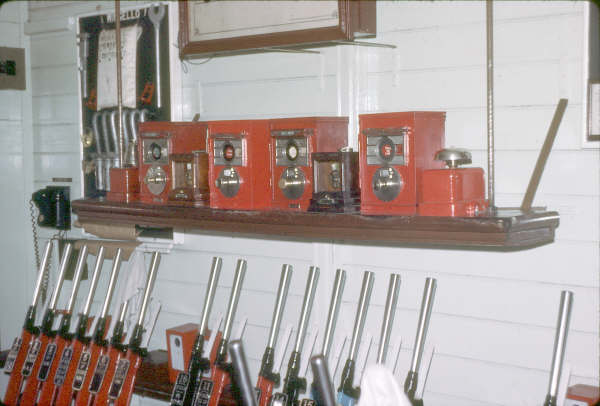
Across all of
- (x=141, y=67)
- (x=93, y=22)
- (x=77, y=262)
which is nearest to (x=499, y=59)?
(x=141, y=67)

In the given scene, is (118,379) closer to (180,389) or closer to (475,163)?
(180,389)

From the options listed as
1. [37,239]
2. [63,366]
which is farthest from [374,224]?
[37,239]

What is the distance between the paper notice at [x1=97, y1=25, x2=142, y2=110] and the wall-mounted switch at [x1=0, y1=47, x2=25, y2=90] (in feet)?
1.98

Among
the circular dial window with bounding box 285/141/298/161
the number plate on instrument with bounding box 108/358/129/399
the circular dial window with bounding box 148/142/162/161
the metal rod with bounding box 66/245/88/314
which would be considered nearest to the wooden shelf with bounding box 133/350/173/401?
the number plate on instrument with bounding box 108/358/129/399

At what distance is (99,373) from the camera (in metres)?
3.26

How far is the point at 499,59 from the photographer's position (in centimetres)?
259

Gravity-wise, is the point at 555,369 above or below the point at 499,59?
below

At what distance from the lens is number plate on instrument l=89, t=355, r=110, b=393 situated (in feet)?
10.6

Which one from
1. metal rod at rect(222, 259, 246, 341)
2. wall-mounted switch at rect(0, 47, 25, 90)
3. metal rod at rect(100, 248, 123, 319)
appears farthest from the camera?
wall-mounted switch at rect(0, 47, 25, 90)

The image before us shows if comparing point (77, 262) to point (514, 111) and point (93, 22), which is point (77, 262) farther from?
point (514, 111)

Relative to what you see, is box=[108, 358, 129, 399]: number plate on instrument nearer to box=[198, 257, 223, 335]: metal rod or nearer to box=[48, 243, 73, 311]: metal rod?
box=[198, 257, 223, 335]: metal rod

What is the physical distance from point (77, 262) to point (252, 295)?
1.08m

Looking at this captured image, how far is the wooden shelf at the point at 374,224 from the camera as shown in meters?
2.11

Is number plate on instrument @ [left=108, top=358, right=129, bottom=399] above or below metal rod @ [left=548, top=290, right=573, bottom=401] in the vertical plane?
below
